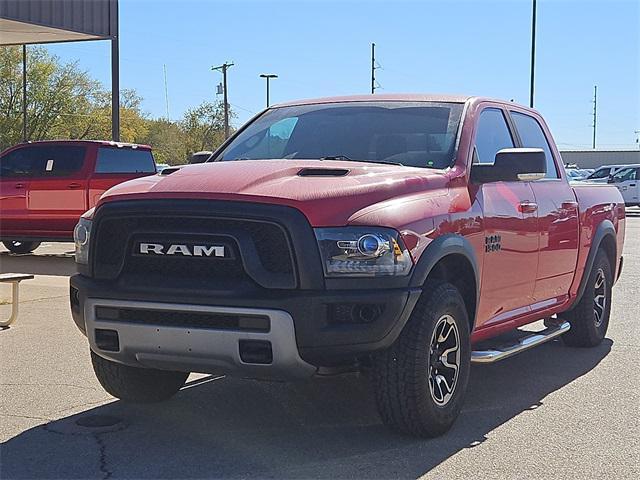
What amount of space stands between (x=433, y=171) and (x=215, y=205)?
1399 mm

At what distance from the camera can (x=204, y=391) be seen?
588 centimetres

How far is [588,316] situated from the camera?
7.46 m

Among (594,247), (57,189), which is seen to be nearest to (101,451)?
(594,247)

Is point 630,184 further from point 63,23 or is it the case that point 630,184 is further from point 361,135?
point 361,135

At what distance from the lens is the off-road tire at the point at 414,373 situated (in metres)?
4.57

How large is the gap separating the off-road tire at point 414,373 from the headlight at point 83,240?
1613mm

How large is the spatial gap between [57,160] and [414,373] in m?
10.9

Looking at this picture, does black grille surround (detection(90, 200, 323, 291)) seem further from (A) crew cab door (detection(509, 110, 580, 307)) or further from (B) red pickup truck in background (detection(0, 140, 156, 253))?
(B) red pickup truck in background (detection(0, 140, 156, 253))

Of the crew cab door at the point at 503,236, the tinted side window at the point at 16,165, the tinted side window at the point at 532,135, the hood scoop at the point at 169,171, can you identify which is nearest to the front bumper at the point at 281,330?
the hood scoop at the point at 169,171

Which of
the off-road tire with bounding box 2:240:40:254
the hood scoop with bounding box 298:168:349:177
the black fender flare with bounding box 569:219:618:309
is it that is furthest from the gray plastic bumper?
the off-road tire with bounding box 2:240:40:254

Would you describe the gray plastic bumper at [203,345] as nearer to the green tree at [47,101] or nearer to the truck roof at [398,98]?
the truck roof at [398,98]

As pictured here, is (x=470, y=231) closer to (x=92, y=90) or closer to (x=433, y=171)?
(x=433, y=171)

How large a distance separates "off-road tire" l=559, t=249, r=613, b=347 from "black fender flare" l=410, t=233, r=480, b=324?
2.45 m

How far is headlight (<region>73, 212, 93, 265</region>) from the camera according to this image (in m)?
4.86
